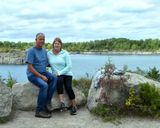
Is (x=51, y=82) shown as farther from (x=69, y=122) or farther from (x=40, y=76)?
(x=69, y=122)

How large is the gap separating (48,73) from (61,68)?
38 centimetres

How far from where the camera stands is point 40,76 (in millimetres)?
10383

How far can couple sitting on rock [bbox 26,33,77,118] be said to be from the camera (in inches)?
408

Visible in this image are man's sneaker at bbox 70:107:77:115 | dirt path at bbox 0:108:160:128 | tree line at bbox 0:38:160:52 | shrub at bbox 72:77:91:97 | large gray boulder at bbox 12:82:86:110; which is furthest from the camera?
tree line at bbox 0:38:160:52

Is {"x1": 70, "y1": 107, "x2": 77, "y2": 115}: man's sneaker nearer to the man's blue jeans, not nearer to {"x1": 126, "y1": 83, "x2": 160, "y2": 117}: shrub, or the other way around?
the man's blue jeans

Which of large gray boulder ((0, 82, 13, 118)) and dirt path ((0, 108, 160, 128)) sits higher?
large gray boulder ((0, 82, 13, 118))

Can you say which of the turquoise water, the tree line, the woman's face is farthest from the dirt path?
the tree line

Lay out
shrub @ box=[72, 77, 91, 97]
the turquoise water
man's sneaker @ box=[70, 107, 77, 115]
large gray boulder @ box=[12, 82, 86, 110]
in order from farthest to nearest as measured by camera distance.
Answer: the turquoise water → shrub @ box=[72, 77, 91, 97] → large gray boulder @ box=[12, 82, 86, 110] → man's sneaker @ box=[70, 107, 77, 115]

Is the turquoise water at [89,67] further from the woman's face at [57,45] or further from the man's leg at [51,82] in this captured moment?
the man's leg at [51,82]

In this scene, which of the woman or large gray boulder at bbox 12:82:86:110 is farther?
large gray boulder at bbox 12:82:86:110

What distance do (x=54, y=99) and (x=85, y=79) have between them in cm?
248

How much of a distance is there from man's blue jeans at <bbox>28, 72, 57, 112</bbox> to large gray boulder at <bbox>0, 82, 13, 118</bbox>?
637 mm

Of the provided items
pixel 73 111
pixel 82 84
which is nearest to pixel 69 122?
pixel 73 111

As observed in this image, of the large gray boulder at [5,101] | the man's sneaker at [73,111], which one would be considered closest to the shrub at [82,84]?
the man's sneaker at [73,111]
